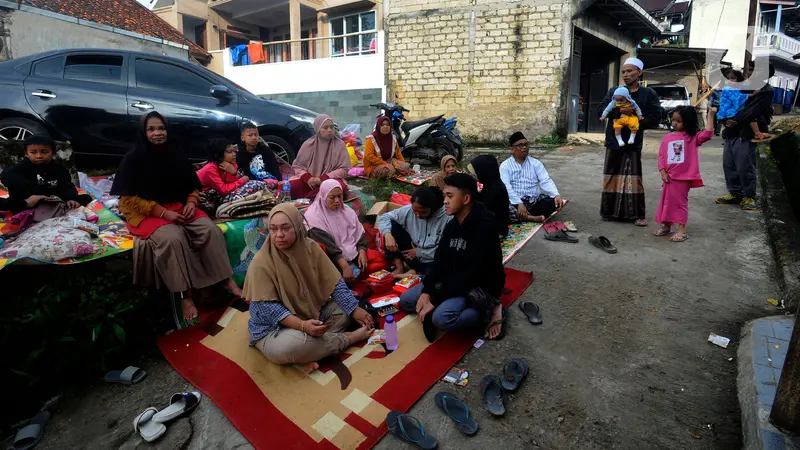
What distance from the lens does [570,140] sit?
11.0 m

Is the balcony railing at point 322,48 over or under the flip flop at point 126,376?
over

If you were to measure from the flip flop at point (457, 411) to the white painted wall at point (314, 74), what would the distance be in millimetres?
11248

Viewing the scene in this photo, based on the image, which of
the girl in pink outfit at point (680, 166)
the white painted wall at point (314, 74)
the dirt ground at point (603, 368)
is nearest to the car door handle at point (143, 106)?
the dirt ground at point (603, 368)

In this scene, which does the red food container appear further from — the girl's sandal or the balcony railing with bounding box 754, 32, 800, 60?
the balcony railing with bounding box 754, 32, 800, 60

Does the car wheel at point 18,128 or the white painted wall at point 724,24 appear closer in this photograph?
the car wheel at point 18,128

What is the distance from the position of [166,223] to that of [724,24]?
29626mm

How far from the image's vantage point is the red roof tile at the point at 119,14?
12069 millimetres

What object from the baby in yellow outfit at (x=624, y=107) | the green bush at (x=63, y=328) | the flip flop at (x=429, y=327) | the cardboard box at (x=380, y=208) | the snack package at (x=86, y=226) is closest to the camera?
the green bush at (x=63, y=328)

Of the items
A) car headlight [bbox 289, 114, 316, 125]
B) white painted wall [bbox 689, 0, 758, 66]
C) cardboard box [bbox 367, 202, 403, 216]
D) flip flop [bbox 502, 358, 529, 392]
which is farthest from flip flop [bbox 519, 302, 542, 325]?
white painted wall [bbox 689, 0, 758, 66]

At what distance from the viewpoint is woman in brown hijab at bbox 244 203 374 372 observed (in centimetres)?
271

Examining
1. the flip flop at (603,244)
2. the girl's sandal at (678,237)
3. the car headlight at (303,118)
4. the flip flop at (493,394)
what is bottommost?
the flip flop at (493,394)

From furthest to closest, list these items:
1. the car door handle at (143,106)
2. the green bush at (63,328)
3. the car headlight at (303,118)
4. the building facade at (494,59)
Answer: the building facade at (494,59) → the car headlight at (303,118) → the car door handle at (143,106) → the green bush at (63,328)

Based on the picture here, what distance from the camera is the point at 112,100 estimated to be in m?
4.98

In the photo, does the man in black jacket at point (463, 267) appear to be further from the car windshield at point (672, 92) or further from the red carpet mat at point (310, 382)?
the car windshield at point (672, 92)
